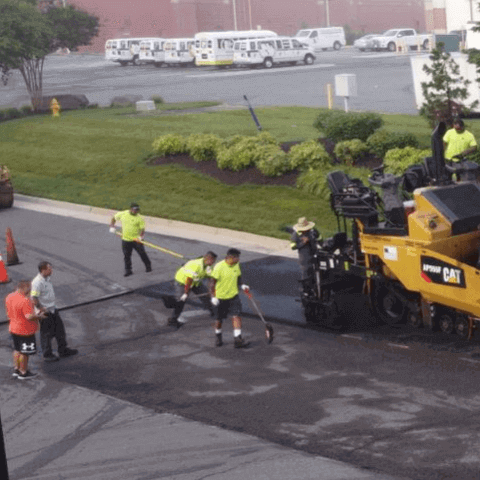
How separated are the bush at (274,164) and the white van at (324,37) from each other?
6231 cm

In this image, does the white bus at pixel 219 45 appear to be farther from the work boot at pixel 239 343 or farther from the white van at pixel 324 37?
the work boot at pixel 239 343

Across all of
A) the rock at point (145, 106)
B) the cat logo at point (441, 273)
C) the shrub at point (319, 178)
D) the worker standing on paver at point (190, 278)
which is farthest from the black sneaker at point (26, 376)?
the rock at point (145, 106)

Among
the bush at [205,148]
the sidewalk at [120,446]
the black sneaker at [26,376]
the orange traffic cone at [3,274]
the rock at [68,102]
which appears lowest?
the sidewalk at [120,446]

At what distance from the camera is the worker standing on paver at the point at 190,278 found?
1803 cm

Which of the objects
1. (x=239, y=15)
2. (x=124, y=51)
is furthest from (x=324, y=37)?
(x=124, y=51)

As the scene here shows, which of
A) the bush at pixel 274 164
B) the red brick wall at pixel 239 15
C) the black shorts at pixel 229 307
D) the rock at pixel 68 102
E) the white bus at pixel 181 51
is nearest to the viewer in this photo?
the black shorts at pixel 229 307

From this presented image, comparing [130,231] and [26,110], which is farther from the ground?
[26,110]

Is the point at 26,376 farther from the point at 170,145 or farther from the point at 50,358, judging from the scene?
the point at 170,145

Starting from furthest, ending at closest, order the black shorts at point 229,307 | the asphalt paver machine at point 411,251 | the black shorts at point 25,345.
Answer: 1. the black shorts at point 229,307
2. the black shorts at point 25,345
3. the asphalt paver machine at point 411,251

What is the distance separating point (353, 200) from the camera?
57.3 feet

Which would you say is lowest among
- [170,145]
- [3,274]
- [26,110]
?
[3,274]

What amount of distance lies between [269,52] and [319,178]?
41.0m

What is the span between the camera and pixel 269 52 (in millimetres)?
67562

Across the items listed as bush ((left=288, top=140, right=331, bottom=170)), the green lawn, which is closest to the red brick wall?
the green lawn
